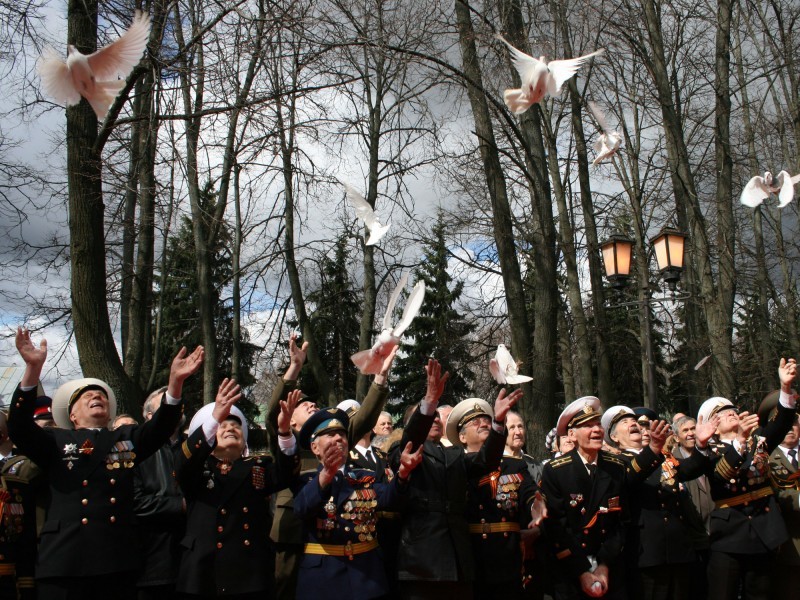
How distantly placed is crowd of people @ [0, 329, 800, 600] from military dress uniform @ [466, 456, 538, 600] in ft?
0.04

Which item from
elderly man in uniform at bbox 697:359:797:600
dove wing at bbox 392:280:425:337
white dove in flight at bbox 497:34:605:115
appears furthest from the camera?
elderly man in uniform at bbox 697:359:797:600

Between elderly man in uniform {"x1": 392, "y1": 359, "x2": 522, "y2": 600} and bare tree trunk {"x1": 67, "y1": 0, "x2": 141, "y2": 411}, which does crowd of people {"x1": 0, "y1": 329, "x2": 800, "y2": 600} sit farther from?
bare tree trunk {"x1": 67, "y1": 0, "x2": 141, "y2": 411}

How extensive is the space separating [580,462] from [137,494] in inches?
115

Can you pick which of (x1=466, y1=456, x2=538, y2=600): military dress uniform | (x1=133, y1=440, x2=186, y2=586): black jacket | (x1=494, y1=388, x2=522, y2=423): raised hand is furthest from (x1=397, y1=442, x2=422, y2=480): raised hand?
(x1=133, y1=440, x2=186, y2=586): black jacket

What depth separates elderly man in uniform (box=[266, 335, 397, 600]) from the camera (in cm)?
542

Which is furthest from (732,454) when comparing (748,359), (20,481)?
(748,359)

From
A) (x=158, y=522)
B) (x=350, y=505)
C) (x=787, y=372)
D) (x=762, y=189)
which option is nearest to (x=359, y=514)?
(x=350, y=505)

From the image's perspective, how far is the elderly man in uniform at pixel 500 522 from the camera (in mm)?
5355

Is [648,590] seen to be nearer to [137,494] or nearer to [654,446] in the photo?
[654,446]

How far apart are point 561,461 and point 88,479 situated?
121 inches

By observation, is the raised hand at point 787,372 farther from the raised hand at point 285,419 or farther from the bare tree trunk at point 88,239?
the bare tree trunk at point 88,239

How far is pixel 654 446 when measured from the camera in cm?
554

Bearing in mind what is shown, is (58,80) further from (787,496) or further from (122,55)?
(787,496)

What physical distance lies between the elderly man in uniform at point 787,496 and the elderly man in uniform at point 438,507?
9.01ft
